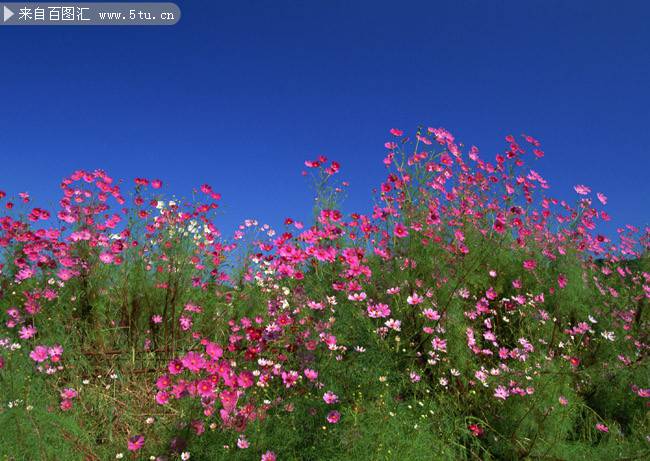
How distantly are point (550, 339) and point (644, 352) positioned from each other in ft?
2.59

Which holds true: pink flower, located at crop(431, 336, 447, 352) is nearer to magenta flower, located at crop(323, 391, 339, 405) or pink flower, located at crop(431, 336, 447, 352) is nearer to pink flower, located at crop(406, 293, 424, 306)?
pink flower, located at crop(406, 293, 424, 306)

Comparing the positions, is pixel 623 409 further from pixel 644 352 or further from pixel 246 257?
pixel 246 257

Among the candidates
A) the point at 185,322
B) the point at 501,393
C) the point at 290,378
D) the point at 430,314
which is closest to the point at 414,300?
the point at 430,314

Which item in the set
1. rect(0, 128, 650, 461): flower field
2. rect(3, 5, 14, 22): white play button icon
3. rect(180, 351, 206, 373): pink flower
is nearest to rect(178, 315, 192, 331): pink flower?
rect(0, 128, 650, 461): flower field

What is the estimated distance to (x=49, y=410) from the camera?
2.96 meters

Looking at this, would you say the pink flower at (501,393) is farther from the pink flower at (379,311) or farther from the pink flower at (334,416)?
the pink flower at (334,416)

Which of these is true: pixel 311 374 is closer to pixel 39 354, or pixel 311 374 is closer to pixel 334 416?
pixel 334 416

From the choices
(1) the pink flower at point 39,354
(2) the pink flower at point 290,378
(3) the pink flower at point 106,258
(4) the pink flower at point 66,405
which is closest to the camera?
(2) the pink flower at point 290,378

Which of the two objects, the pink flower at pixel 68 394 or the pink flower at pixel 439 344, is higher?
the pink flower at pixel 439 344

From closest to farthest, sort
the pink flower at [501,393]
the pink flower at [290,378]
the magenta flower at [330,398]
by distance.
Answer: the magenta flower at [330,398] < the pink flower at [290,378] < the pink flower at [501,393]

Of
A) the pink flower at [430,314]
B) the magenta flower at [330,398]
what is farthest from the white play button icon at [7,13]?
the magenta flower at [330,398]

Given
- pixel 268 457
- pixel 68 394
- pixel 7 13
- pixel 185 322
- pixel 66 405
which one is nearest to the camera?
pixel 268 457

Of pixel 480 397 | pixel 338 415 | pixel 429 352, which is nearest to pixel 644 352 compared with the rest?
pixel 480 397

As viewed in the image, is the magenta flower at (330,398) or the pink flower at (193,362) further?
Result: the magenta flower at (330,398)
